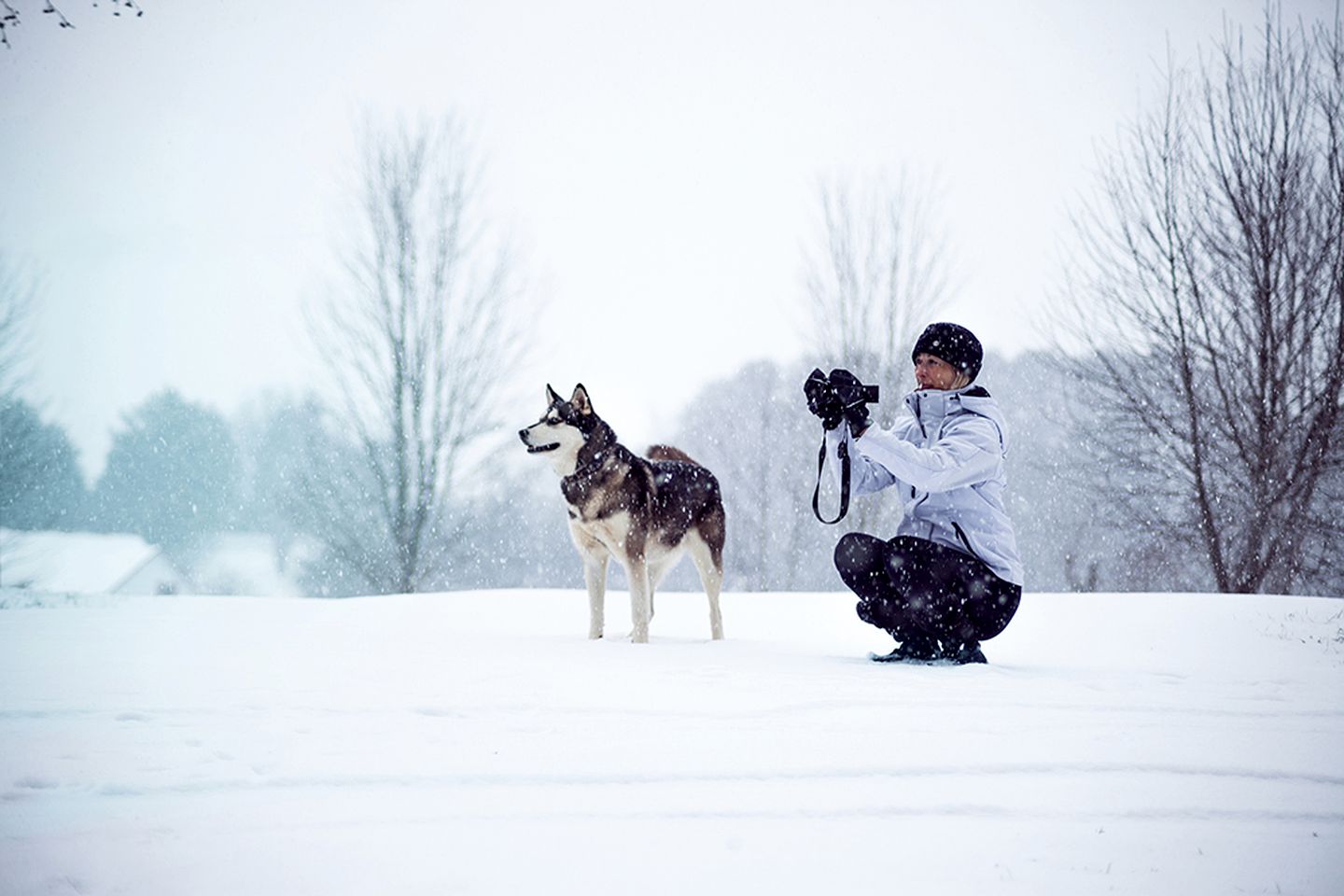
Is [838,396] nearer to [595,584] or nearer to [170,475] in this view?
[595,584]

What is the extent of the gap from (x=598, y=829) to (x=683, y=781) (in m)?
0.33

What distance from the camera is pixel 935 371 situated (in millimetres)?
4117

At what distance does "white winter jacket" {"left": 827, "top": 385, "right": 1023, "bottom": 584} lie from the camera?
145 inches

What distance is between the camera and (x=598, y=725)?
2.44 m

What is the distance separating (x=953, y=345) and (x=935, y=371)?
5.9 inches

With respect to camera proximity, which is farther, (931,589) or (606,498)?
(606,498)

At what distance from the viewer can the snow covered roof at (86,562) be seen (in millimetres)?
18844

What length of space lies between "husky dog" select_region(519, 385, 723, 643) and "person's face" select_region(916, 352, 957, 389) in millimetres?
1913

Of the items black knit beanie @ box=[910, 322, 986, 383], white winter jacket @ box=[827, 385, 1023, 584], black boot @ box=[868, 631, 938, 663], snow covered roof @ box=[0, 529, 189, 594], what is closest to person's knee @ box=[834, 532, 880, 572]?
white winter jacket @ box=[827, 385, 1023, 584]

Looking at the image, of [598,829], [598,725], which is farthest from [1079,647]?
[598,829]

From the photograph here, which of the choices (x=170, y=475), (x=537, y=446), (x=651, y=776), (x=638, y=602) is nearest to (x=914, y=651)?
(x=638, y=602)

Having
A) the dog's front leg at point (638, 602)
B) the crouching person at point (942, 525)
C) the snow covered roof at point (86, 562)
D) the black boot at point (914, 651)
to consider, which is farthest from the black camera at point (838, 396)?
the snow covered roof at point (86, 562)

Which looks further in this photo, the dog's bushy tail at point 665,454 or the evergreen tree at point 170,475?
the evergreen tree at point 170,475

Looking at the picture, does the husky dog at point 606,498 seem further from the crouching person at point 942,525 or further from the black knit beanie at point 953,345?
the black knit beanie at point 953,345
